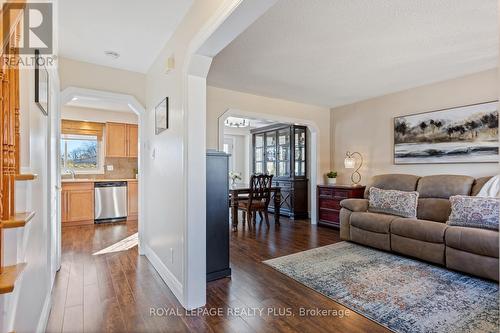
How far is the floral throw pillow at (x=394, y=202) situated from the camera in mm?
3545

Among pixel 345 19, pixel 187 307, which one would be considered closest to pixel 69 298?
pixel 187 307

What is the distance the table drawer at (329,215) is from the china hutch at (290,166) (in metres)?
0.79

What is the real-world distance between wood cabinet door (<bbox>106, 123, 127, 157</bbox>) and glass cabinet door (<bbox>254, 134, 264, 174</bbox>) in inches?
132

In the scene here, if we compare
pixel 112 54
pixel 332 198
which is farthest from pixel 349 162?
pixel 112 54

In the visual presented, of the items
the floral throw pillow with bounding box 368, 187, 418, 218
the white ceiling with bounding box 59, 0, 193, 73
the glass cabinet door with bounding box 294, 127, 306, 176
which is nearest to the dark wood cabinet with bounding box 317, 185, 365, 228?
the floral throw pillow with bounding box 368, 187, 418, 218

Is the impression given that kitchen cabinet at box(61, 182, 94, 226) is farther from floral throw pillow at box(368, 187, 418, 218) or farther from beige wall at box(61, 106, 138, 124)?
floral throw pillow at box(368, 187, 418, 218)

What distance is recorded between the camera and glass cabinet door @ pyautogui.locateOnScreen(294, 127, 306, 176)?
237 inches

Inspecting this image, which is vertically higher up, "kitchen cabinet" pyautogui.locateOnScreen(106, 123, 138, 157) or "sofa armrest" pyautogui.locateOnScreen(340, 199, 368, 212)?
"kitchen cabinet" pyautogui.locateOnScreen(106, 123, 138, 157)

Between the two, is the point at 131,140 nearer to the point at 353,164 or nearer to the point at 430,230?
the point at 353,164

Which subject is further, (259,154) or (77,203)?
(259,154)

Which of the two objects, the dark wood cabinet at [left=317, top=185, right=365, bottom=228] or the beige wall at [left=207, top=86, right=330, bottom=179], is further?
the dark wood cabinet at [left=317, top=185, right=365, bottom=228]

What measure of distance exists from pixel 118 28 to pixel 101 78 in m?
1.04

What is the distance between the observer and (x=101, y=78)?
3289 mm

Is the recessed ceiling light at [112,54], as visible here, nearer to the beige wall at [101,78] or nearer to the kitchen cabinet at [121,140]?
the beige wall at [101,78]
